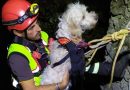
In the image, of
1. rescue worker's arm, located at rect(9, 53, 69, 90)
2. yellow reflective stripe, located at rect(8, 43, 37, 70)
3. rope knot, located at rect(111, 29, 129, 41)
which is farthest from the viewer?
yellow reflective stripe, located at rect(8, 43, 37, 70)

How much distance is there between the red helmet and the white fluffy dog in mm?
375

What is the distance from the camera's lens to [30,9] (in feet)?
13.5

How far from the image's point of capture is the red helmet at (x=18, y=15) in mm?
4059

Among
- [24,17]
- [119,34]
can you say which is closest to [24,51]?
[24,17]

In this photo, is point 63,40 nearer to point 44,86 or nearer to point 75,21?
point 75,21

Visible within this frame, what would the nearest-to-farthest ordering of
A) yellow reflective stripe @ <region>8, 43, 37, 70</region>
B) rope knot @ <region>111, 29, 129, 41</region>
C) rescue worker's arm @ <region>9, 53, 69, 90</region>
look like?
rope knot @ <region>111, 29, 129, 41</region>
rescue worker's arm @ <region>9, 53, 69, 90</region>
yellow reflective stripe @ <region>8, 43, 37, 70</region>

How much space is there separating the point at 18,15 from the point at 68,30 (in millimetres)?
627

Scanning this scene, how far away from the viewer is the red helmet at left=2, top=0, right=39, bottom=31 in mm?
4059

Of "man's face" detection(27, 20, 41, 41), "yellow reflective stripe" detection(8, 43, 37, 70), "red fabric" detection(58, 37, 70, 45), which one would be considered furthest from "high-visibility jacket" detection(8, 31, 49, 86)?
"red fabric" detection(58, 37, 70, 45)

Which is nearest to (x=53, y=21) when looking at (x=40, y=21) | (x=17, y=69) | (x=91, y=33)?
(x=40, y=21)

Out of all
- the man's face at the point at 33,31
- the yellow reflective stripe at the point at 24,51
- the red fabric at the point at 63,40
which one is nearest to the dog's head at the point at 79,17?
the red fabric at the point at 63,40

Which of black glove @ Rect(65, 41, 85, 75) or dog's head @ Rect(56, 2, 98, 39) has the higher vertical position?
dog's head @ Rect(56, 2, 98, 39)

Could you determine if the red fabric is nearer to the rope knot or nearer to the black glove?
the black glove

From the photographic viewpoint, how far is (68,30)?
402 cm
